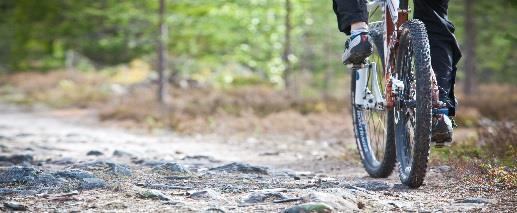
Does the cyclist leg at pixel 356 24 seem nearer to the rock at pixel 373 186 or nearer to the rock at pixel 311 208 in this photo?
the rock at pixel 373 186

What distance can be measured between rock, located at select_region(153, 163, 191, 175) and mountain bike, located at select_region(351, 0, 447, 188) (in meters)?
1.42

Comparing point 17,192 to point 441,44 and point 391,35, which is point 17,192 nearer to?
point 391,35

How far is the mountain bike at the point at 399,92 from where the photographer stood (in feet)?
13.2

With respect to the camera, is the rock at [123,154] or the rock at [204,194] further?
the rock at [123,154]

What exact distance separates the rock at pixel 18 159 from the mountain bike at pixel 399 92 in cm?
327

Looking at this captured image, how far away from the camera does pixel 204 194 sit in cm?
389

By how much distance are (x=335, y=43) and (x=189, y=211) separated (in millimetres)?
19021

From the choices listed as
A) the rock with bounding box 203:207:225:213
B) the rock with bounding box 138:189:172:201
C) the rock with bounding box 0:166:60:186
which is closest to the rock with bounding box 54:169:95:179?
the rock with bounding box 0:166:60:186

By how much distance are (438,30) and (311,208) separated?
1.88m

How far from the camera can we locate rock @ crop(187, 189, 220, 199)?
385cm

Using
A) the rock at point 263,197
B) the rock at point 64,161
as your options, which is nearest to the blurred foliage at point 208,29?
Answer: the rock at point 64,161

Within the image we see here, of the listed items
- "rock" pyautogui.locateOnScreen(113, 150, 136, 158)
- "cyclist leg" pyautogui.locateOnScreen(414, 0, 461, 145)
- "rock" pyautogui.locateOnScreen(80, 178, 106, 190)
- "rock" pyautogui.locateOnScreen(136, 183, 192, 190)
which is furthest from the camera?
"rock" pyautogui.locateOnScreen(113, 150, 136, 158)

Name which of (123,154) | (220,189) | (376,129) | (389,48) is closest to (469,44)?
(123,154)

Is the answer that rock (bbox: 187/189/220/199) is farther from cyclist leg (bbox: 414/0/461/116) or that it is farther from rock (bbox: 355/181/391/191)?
cyclist leg (bbox: 414/0/461/116)
